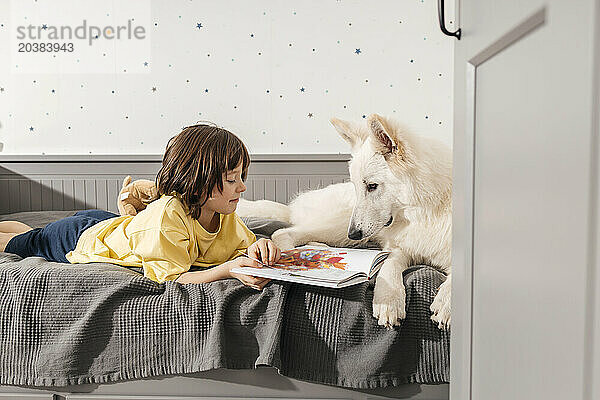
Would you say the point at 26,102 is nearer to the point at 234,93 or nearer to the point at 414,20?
the point at 234,93

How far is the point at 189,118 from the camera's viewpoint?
2.71m

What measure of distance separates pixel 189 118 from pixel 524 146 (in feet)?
7.35

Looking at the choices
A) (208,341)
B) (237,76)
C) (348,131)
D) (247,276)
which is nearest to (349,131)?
(348,131)

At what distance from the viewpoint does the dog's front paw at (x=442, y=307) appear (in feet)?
3.97

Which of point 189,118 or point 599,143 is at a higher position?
point 189,118

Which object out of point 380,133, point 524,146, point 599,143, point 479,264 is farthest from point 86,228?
point 599,143

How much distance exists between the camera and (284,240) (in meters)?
1.76

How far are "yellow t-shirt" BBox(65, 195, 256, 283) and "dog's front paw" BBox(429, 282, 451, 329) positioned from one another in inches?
22.8

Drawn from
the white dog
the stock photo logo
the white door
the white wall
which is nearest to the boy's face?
the white dog

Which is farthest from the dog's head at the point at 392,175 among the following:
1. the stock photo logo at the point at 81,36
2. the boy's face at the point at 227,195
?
the stock photo logo at the point at 81,36

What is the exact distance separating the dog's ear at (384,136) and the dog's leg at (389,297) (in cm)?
30

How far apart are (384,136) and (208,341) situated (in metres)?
0.63

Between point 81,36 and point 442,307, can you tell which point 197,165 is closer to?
point 442,307
